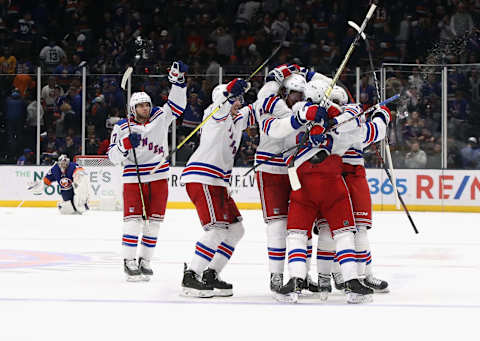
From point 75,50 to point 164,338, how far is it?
12.7 m

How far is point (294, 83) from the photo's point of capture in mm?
5113

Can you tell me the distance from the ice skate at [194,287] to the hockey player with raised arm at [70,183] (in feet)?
24.2

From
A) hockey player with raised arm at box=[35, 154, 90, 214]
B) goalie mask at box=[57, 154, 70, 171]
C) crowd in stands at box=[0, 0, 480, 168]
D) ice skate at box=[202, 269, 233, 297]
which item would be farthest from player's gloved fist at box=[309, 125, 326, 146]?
goalie mask at box=[57, 154, 70, 171]

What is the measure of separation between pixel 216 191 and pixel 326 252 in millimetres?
760

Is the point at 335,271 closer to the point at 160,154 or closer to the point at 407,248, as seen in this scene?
the point at 160,154

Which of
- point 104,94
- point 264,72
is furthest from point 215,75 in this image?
point 104,94

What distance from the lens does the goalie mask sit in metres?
12.4

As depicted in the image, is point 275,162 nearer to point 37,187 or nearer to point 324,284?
point 324,284

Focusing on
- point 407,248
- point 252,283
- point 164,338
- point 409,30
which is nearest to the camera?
point 164,338

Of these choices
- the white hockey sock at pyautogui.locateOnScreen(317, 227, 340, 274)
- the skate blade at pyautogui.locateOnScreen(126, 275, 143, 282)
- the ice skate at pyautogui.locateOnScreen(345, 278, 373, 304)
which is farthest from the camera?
the skate blade at pyautogui.locateOnScreen(126, 275, 143, 282)

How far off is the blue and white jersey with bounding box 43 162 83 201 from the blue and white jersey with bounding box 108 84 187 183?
6250 mm

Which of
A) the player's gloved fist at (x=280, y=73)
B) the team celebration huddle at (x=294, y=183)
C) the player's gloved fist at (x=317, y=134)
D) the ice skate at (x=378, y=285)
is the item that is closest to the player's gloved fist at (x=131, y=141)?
the team celebration huddle at (x=294, y=183)

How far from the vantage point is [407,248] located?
7.92 m

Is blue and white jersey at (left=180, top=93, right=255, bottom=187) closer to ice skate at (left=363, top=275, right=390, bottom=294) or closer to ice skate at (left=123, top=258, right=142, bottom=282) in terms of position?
ice skate at (left=123, top=258, right=142, bottom=282)
